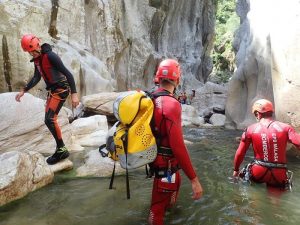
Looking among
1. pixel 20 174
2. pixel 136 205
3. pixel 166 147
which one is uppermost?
pixel 166 147

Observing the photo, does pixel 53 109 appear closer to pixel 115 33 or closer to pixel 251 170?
pixel 251 170

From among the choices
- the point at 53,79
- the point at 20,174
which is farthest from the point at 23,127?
the point at 20,174

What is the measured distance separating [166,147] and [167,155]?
83 mm

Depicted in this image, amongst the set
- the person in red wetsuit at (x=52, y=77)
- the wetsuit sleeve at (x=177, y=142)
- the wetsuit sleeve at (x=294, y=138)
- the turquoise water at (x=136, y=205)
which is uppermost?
the person in red wetsuit at (x=52, y=77)

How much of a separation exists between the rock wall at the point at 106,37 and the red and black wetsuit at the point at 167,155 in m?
9.06

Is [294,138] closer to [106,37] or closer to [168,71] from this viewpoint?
[168,71]

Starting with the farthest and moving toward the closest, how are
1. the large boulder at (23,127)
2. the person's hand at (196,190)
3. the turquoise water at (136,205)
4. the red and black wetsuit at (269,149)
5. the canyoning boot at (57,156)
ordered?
the large boulder at (23,127)
the canyoning boot at (57,156)
the red and black wetsuit at (269,149)
the turquoise water at (136,205)
the person's hand at (196,190)

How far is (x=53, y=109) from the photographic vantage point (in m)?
5.67

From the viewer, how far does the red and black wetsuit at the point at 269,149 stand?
4.82 m

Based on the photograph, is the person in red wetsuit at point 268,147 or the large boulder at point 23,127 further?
the large boulder at point 23,127

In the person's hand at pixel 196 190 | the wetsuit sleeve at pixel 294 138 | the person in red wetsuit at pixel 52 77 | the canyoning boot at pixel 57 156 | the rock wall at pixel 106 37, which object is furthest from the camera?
the rock wall at pixel 106 37

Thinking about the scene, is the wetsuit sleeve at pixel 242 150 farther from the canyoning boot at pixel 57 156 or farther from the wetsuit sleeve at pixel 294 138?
the canyoning boot at pixel 57 156

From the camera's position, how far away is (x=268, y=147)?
4.88 m

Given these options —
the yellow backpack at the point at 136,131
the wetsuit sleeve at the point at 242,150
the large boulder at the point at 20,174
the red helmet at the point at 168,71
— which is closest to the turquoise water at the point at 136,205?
the large boulder at the point at 20,174
